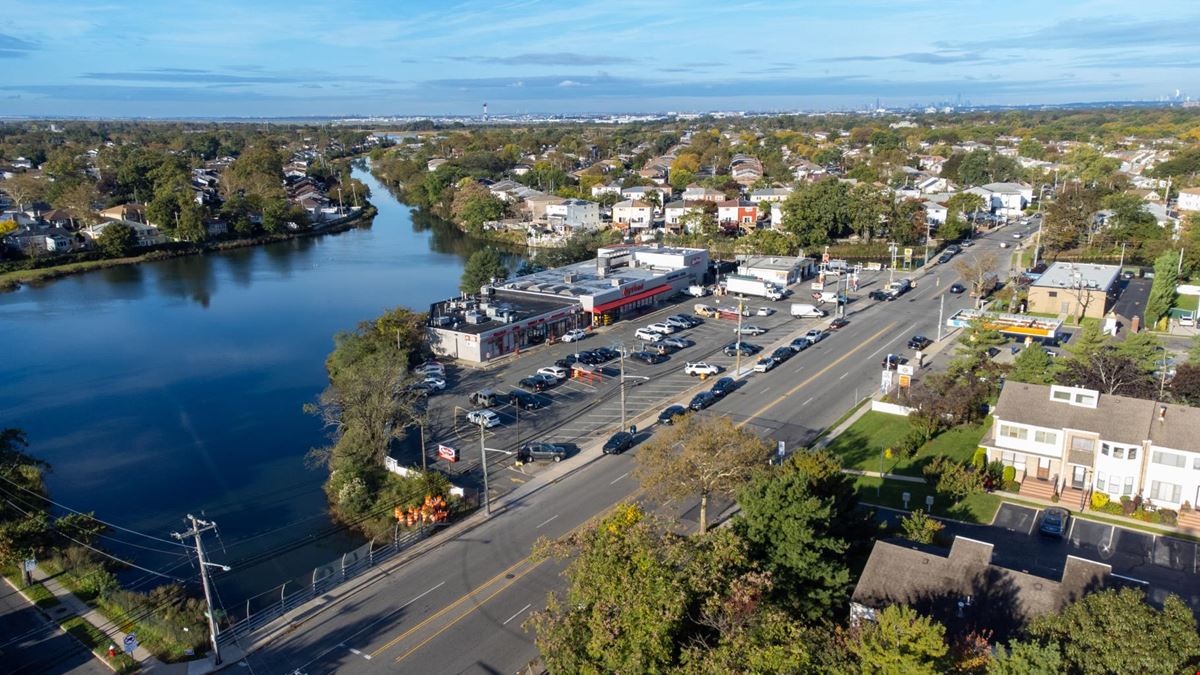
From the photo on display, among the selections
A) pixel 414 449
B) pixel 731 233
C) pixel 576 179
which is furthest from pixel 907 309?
pixel 576 179

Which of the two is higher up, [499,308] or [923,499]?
[499,308]

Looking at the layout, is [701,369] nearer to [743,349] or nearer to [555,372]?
[743,349]

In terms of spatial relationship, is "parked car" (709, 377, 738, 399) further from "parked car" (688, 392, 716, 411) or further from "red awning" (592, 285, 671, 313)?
"red awning" (592, 285, 671, 313)

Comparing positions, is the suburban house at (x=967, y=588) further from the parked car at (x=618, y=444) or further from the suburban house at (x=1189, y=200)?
the suburban house at (x=1189, y=200)

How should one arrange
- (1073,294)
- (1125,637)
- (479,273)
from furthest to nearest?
(479,273)
(1073,294)
(1125,637)

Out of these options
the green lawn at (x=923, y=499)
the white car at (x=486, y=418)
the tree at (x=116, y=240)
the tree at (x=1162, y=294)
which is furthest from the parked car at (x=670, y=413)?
the tree at (x=116, y=240)

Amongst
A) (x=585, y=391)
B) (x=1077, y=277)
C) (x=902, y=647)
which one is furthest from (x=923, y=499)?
(x=1077, y=277)
